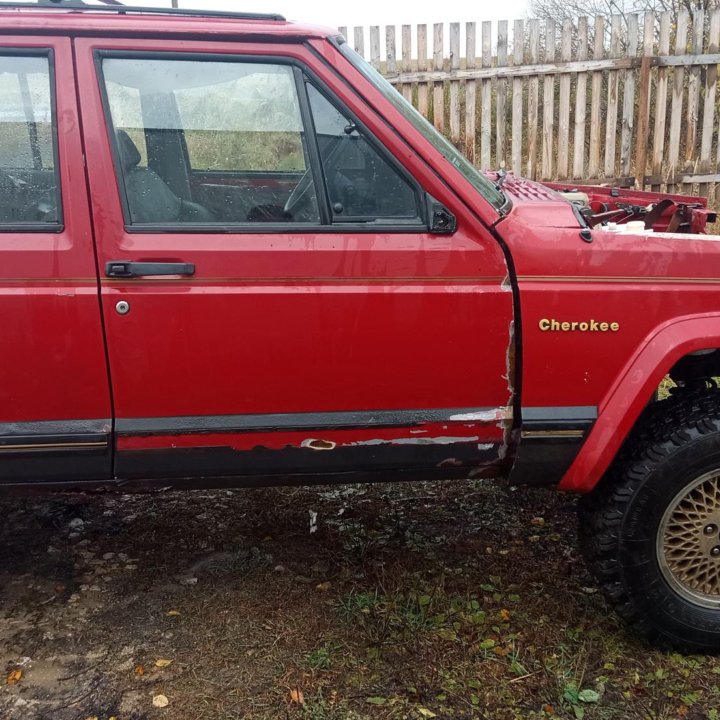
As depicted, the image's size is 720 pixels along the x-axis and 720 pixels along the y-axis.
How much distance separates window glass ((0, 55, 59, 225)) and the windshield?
101cm

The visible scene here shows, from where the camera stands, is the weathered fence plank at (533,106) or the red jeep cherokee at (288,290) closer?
the red jeep cherokee at (288,290)

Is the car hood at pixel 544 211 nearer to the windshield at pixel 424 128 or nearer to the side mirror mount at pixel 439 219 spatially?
the windshield at pixel 424 128

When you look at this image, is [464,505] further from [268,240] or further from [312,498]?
[268,240]

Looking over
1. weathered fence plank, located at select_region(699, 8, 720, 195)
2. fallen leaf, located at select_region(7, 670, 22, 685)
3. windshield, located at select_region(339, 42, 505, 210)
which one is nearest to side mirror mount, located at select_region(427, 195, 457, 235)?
windshield, located at select_region(339, 42, 505, 210)

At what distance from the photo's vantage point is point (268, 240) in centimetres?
233

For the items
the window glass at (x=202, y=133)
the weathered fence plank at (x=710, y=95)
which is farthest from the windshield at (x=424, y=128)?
the weathered fence plank at (x=710, y=95)

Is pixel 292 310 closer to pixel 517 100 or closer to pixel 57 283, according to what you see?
pixel 57 283

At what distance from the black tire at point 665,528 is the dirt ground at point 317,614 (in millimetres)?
179

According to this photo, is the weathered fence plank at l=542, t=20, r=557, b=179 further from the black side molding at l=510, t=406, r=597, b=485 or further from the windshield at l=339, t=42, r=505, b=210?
the black side molding at l=510, t=406, r=597, b=485

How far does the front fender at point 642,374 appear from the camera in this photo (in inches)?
93.4

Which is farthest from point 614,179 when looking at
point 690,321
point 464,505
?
point 690,321

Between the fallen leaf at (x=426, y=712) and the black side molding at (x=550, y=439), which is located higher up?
the black side molding at (x=550, y=439)

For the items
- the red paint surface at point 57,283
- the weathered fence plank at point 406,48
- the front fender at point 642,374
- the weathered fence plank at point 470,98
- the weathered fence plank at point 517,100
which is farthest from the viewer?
the weathered fence plank at point 406,48

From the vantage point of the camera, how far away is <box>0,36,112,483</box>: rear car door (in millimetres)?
2273
